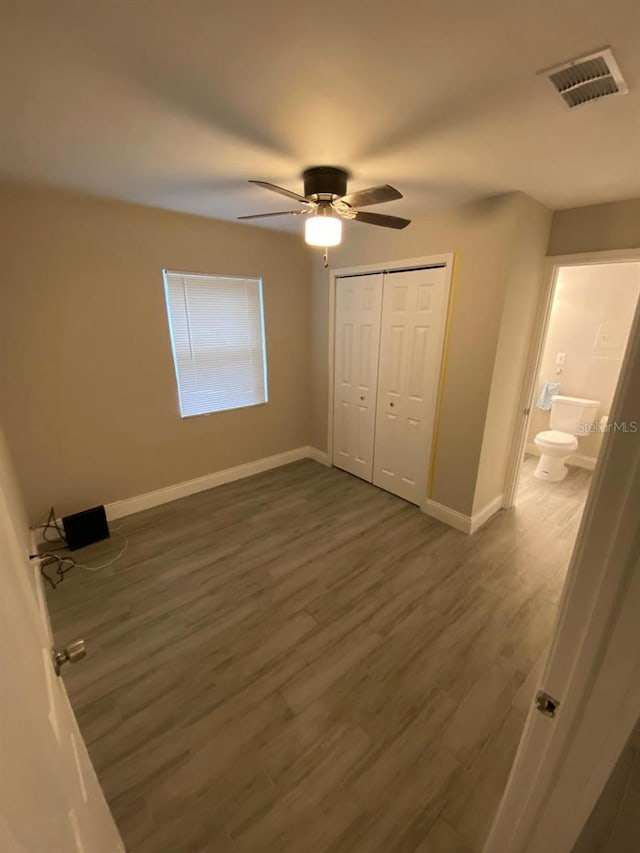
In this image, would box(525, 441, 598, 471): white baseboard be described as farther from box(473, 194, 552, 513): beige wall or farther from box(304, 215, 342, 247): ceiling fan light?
box(304, 215, 342, 247): ceiling fan light

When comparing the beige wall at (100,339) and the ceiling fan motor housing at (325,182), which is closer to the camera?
the ceiling fan motor housing at (325,182)

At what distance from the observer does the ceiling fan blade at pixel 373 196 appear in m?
1.65

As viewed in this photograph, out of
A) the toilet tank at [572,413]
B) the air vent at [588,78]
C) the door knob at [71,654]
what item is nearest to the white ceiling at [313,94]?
the air vent at [588,78]

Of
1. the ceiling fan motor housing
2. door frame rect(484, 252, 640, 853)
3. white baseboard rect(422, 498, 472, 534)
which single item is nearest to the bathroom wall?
white baseboard rect(422, 498, 472, 534)

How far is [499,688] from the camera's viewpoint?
1683 millimetres

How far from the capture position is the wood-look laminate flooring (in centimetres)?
127

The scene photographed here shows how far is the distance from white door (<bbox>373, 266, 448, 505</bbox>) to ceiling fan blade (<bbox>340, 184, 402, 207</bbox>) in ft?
3.49

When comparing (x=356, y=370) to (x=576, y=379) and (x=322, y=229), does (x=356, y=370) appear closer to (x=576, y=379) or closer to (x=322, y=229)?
(x=322, y=229)

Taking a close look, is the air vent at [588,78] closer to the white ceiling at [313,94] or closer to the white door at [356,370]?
the white ceiling at [313,94]

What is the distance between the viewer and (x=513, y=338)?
8.52ft

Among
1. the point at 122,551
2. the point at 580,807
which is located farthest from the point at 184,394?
the point at 580,807

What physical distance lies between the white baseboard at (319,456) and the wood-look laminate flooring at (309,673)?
1132 millimetres

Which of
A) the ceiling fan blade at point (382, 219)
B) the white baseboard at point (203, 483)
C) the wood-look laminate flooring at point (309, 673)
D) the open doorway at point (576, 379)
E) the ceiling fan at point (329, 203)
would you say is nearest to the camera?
the wood-look laminate flooring at point (309, 673)

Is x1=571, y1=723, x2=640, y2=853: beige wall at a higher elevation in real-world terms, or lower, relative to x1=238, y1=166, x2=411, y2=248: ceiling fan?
lower
